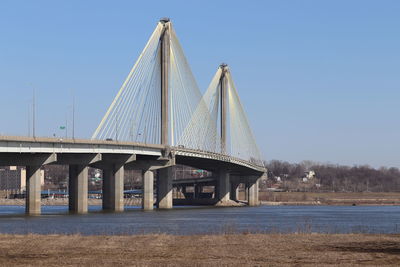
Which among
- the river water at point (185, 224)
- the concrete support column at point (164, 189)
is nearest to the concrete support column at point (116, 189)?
the concrete support column at point (164, 189)

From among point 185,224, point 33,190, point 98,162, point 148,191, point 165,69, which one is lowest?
point 185,224

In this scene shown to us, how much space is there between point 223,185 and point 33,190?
3266 inches

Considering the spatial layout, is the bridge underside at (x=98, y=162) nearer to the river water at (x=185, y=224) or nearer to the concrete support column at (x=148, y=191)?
the concrete support column at (x=148, y=191)

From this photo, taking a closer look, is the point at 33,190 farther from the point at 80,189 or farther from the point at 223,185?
the point at 223,185

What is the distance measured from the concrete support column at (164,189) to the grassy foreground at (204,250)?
98.8m

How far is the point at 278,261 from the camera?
3209cm

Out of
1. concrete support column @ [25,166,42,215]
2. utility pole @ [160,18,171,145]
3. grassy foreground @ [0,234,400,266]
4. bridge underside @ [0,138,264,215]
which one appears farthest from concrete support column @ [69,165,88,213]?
grassy foreground @ [0,234,400,266]

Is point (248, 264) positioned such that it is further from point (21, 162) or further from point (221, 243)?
point (21, 162)

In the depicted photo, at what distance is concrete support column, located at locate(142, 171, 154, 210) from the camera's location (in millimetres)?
136500

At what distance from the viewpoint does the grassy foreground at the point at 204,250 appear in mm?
32031

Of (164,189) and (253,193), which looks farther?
(253,193)

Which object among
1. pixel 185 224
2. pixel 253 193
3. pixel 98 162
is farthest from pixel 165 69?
pixel 253 193

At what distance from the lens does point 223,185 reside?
183375mm

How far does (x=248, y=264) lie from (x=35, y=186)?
7687 centimetres
